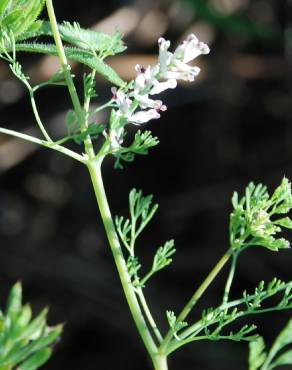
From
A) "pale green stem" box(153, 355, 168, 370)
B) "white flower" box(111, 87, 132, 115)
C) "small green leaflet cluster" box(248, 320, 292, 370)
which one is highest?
"white flower" box(111, 87, 132, 115)

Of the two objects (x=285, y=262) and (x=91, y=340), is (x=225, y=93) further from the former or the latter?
(x=91, y=340)

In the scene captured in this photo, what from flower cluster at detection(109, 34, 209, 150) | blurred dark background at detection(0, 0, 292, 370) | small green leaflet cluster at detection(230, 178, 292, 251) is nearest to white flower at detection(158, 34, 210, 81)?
flower cluster at detection(109, 34, 209, 150)

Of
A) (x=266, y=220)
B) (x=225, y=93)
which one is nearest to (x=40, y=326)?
(x=266, y=220)

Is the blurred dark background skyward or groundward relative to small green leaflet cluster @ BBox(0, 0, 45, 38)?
skyward

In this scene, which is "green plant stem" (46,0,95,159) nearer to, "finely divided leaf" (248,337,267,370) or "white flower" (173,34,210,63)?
"white flower" (173,34,210,63)

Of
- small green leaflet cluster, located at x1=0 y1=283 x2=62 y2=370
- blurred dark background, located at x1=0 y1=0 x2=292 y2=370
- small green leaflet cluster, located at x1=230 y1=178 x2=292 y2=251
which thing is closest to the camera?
Answer: small green leaflet cluster, located at x1=0 y1=283 x2=62 y2=370

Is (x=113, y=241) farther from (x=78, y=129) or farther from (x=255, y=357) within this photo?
(x=255, y=357)
